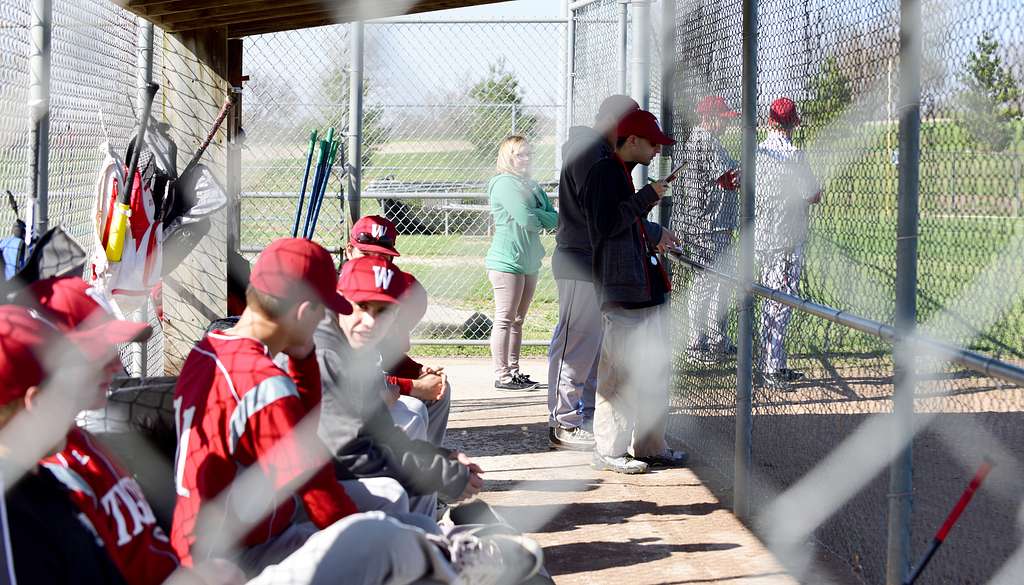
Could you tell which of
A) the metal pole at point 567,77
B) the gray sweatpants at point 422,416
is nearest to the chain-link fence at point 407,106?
the metal pole at point 567,77

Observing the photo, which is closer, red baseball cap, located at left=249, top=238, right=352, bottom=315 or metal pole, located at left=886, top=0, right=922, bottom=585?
red baseball cap, located at left=249, top=238, right=352, bottom=315

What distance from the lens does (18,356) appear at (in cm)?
227

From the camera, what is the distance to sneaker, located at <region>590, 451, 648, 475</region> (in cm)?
620

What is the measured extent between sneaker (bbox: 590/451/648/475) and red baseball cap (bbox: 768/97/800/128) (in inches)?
76.4

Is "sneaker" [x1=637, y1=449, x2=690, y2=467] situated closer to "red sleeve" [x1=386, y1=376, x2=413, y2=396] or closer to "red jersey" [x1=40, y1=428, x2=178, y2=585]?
"red sleeve" [x1=386, y1=376, x2=413, y2=396]

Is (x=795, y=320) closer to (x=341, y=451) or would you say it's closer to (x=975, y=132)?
(x=975, y=132)

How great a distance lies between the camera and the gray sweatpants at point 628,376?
6133 millimetres

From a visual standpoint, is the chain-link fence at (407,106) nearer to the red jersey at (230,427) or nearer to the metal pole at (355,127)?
the metal pole at (355,127)

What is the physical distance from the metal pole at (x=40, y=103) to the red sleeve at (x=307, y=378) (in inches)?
46.7

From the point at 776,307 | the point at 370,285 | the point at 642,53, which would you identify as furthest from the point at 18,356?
the point at 776,307

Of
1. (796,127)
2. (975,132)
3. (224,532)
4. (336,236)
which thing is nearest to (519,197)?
(796,127)

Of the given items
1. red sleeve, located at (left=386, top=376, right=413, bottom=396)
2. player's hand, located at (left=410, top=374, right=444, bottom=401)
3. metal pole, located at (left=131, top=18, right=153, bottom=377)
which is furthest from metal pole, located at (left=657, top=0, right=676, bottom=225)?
metal pole, located at (left=131, top=18, right=153, bottom=377)

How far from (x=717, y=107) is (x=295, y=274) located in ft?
12.2

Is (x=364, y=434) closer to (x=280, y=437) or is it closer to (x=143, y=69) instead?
(x=280, y=437)
